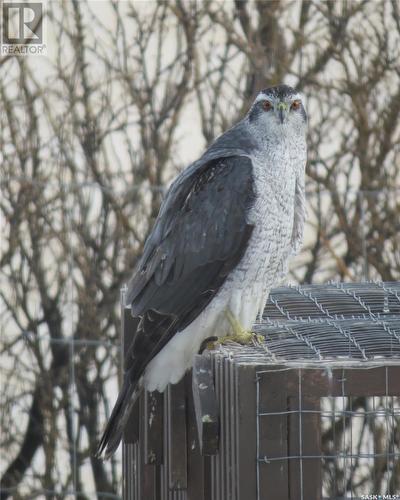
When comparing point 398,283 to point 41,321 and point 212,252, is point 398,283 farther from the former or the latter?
point 41,321

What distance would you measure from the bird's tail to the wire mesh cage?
0.28 feet

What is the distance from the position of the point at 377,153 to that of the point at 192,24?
1.30 m

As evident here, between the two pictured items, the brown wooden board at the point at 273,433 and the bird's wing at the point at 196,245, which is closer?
the brown wooden board at the point at 273,433

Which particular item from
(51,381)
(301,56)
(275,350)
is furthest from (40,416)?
(275,350)

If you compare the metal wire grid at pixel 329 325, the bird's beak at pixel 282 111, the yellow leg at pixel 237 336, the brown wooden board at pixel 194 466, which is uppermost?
the bird's beak at pixel 282 111

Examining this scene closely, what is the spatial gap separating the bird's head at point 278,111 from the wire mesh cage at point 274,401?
61cm

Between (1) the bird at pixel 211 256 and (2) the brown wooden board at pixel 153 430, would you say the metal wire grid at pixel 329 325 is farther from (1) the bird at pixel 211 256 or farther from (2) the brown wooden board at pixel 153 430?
(2) the brown wooden board at pixel 153 430

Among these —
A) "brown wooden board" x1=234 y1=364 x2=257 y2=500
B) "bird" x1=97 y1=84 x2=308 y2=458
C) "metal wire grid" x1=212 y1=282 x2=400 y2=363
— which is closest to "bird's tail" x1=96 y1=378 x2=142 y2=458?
"bird" x1=97 y1=84 x2=308 y2=458

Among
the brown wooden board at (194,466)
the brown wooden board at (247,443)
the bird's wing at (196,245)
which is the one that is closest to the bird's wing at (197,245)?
the bird's wing at (196,245)

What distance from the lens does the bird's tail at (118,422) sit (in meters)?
3.42

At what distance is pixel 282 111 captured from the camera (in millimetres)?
3955

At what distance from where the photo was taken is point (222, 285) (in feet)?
12.2

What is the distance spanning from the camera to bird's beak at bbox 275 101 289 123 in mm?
3936

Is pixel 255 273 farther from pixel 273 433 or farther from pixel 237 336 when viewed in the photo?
pixel 273 433
